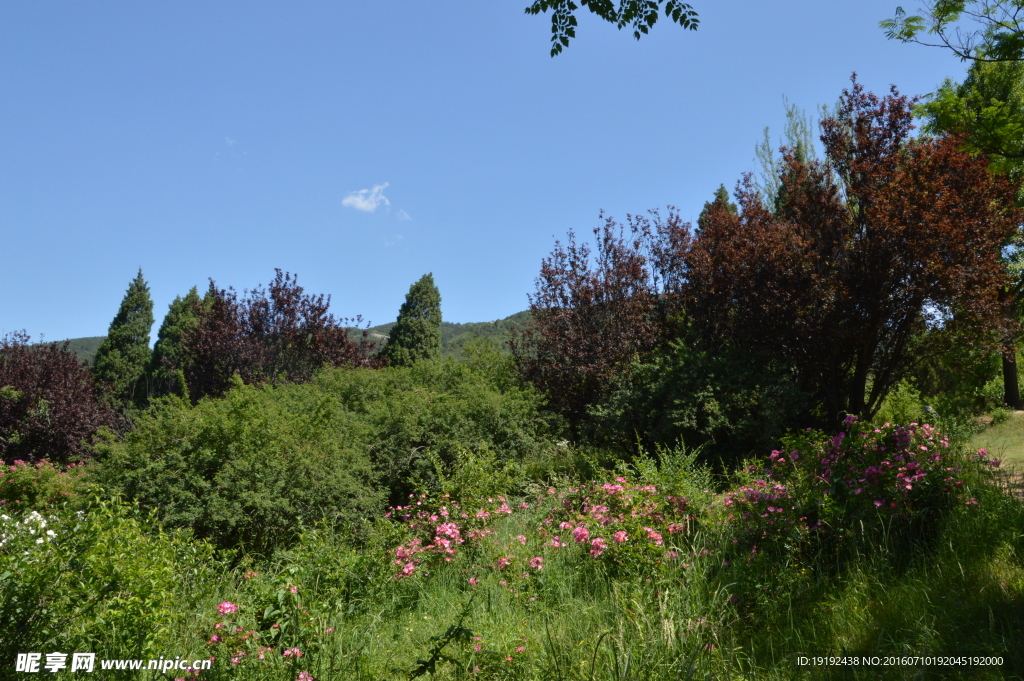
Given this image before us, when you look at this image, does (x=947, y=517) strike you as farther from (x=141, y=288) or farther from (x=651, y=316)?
(x=141, y=288)

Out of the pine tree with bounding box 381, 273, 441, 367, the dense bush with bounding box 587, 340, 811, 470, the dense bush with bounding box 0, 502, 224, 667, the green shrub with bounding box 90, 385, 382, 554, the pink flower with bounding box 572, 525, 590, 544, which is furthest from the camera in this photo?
the pine tree with bounding box 381, 273, 441, 367

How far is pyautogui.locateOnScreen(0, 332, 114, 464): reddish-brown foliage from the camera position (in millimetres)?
14101

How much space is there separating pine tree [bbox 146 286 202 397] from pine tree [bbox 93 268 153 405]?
550mm

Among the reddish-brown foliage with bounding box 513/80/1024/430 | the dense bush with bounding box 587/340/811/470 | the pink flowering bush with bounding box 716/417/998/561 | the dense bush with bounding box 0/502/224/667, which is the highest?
the reddish-brown foliage with bounding box 513/80/1024/430

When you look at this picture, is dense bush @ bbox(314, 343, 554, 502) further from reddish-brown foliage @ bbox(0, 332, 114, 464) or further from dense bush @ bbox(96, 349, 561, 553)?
reddish-brown foliage @ bbox(0, 332, 114, 464)

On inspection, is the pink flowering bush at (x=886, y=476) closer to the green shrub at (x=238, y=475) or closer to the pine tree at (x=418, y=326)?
the green shrub at (x=238, y=475)

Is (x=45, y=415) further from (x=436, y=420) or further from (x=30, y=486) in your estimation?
(x=436, y=420)

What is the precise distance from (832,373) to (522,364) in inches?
230

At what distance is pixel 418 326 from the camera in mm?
24234

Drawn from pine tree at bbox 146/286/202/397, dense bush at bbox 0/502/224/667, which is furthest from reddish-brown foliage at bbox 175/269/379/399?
dense bush at bbox 0/502/224/667

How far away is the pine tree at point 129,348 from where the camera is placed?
24094 millimetres

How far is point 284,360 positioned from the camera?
19.4 metres

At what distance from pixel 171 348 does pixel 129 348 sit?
2.12 metres

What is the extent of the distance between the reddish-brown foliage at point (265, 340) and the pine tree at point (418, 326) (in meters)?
3.67
